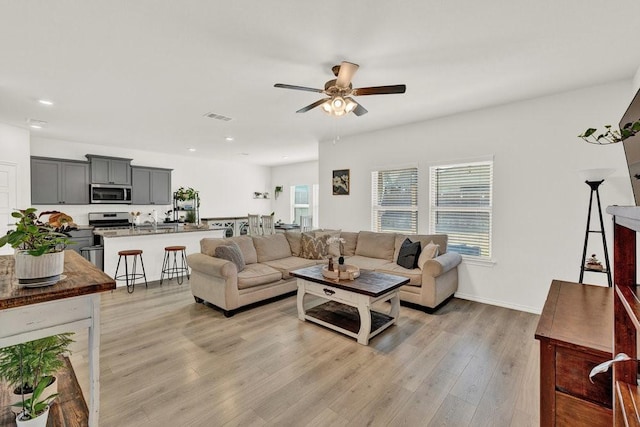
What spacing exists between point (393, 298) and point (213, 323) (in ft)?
6.80

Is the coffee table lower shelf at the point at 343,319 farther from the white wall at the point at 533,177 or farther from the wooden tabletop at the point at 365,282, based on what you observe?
the white wall at the point at 533,177

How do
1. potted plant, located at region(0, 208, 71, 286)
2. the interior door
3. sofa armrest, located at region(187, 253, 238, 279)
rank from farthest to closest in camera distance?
the interior door
sofa armrest, located at region(187, 253, 238, 279)
potted plant, located at region(0, 208, 71, 286)

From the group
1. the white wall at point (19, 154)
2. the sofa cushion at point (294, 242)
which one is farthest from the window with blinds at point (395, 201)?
the white wall at point (19, 154)

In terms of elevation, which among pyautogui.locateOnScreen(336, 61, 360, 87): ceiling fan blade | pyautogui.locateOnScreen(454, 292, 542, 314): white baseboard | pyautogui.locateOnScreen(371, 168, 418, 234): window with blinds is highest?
pyautogui.locateOnScreen(336, 61, 360, 87): ceiling fan blade

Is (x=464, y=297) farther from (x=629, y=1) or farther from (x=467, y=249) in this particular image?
(x=629, y=1)

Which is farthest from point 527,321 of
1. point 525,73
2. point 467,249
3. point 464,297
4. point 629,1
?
point 629,1

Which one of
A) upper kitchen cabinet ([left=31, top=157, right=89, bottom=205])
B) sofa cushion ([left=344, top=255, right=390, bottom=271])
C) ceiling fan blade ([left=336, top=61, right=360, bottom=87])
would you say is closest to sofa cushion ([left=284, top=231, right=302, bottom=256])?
sofa cushion ([left=344, top=255, right=390, bottom=271])

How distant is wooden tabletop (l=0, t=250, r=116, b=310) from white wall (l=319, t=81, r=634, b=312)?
4281 mm

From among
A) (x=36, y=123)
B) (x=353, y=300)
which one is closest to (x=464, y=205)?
(x=353, y=300)

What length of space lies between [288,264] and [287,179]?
18.3ft

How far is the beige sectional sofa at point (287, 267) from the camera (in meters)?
3.54

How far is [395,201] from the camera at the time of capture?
16.7ft

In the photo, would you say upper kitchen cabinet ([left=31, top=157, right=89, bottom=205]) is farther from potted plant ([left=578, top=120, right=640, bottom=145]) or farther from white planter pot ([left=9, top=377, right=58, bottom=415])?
potted plant ([left=578, top=120, right=640, bottom=145])

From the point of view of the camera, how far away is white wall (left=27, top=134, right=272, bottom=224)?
6.05m
